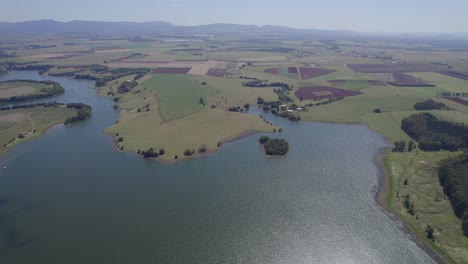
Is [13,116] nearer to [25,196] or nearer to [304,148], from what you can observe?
[25,196]

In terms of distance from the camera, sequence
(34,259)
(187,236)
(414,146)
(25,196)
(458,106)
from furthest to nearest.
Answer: (458,106) < (414,146) < (25,196) < (187,236) < (34,259)

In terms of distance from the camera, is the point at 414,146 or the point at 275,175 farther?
the point at 414,146

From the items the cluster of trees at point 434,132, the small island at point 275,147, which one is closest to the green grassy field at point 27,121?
the small island at point 275,147

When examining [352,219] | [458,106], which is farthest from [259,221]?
[458,106]

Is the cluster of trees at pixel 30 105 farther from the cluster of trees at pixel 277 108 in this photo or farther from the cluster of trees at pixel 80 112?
the cluster of trees at pixel 277 108

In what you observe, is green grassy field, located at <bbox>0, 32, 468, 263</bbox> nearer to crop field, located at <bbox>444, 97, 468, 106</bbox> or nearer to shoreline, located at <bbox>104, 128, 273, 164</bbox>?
shoreline, located at <bbox>104, 128, 273, 164</bbox>

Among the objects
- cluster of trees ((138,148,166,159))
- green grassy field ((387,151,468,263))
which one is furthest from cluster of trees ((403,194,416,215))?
cluster of trees ((138,148,166,159))
